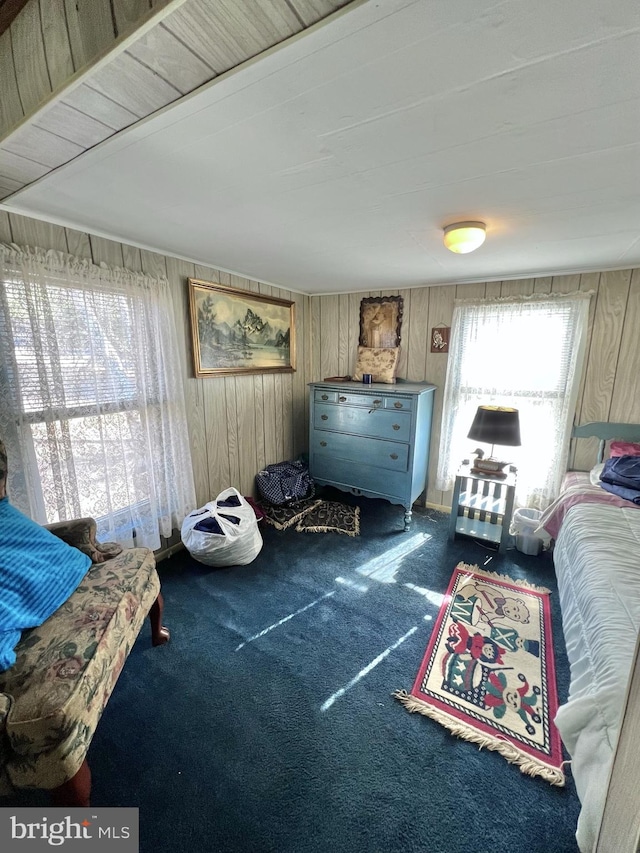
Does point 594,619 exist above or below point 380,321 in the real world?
below

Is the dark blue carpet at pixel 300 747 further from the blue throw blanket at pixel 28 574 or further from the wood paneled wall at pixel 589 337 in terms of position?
the wood paneled wall at pixel 589 337

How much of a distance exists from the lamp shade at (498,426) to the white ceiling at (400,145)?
3.47 ft

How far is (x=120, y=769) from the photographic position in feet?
4.00

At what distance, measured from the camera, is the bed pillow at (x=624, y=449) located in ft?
7.45

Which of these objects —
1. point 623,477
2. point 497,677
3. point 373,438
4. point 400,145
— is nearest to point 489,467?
point 623,477

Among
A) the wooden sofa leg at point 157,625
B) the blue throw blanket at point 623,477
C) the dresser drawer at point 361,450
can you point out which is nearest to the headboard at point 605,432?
the blue throw blanket at point 623,477

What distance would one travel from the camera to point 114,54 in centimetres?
64

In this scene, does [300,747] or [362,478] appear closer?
[300,747]

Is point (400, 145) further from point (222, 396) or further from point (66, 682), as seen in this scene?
point (222, 396)

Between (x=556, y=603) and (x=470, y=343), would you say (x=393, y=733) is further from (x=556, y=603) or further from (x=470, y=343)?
(x=470, y=343)

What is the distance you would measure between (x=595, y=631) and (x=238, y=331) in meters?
2.75

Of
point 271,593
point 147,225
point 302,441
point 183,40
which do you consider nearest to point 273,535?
point 271,593

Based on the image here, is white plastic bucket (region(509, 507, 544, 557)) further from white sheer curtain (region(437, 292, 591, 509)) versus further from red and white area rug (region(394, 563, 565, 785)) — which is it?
red and white area rug (region(394, 563, 565, 785))

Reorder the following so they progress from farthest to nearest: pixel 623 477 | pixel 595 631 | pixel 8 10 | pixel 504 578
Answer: pixel 504 578
pixel 623 477
pixel 595 631
pixel 8 10
